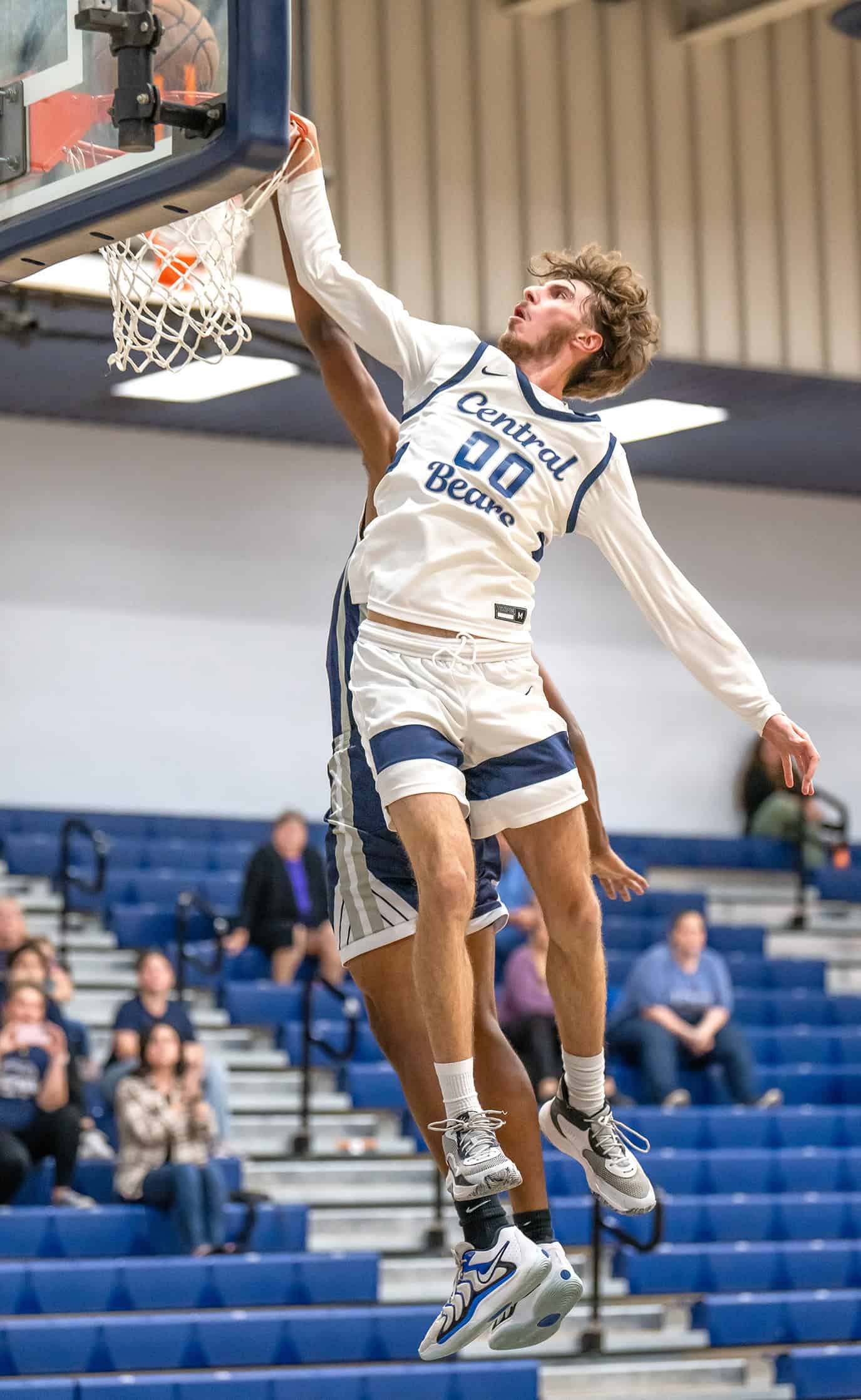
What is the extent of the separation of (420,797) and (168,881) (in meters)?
8.17

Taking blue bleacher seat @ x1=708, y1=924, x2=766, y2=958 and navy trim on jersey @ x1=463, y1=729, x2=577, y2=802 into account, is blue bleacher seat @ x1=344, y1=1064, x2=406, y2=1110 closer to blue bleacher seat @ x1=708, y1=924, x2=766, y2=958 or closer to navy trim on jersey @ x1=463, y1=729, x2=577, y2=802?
blue bleacher seat @ x1=708, y1=924, x2=766, y2=958

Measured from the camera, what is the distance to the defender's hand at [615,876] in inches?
168

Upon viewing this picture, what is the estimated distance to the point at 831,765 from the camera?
15.7 m

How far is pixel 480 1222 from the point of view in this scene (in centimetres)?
363

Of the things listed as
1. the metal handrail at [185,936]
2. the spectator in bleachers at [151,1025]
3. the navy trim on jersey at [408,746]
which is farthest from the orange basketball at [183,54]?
the metal handrail at [185,936]

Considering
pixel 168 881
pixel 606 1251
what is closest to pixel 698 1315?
pixel 606 1251

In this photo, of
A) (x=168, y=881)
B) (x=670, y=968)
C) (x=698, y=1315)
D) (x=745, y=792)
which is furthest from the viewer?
(x=745, y=792)

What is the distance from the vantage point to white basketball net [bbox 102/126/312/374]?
385 cm

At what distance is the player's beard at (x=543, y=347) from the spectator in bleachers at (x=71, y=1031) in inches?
214

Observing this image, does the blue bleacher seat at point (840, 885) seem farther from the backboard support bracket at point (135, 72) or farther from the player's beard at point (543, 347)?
the backboard support bracket at point (135, 72)

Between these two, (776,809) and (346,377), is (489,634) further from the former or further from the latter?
(776,809)

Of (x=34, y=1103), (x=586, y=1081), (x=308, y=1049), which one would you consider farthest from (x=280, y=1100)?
(x=586, y=1081)

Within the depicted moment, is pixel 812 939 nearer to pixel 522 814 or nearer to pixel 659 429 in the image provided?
pixel 659 429

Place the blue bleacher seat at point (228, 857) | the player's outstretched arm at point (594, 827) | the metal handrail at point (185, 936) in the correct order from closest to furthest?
the player's outstretched arm at point (594, 827), the metal handrail at point (185, 936), the blue bleacher seat at point (228, 857)
